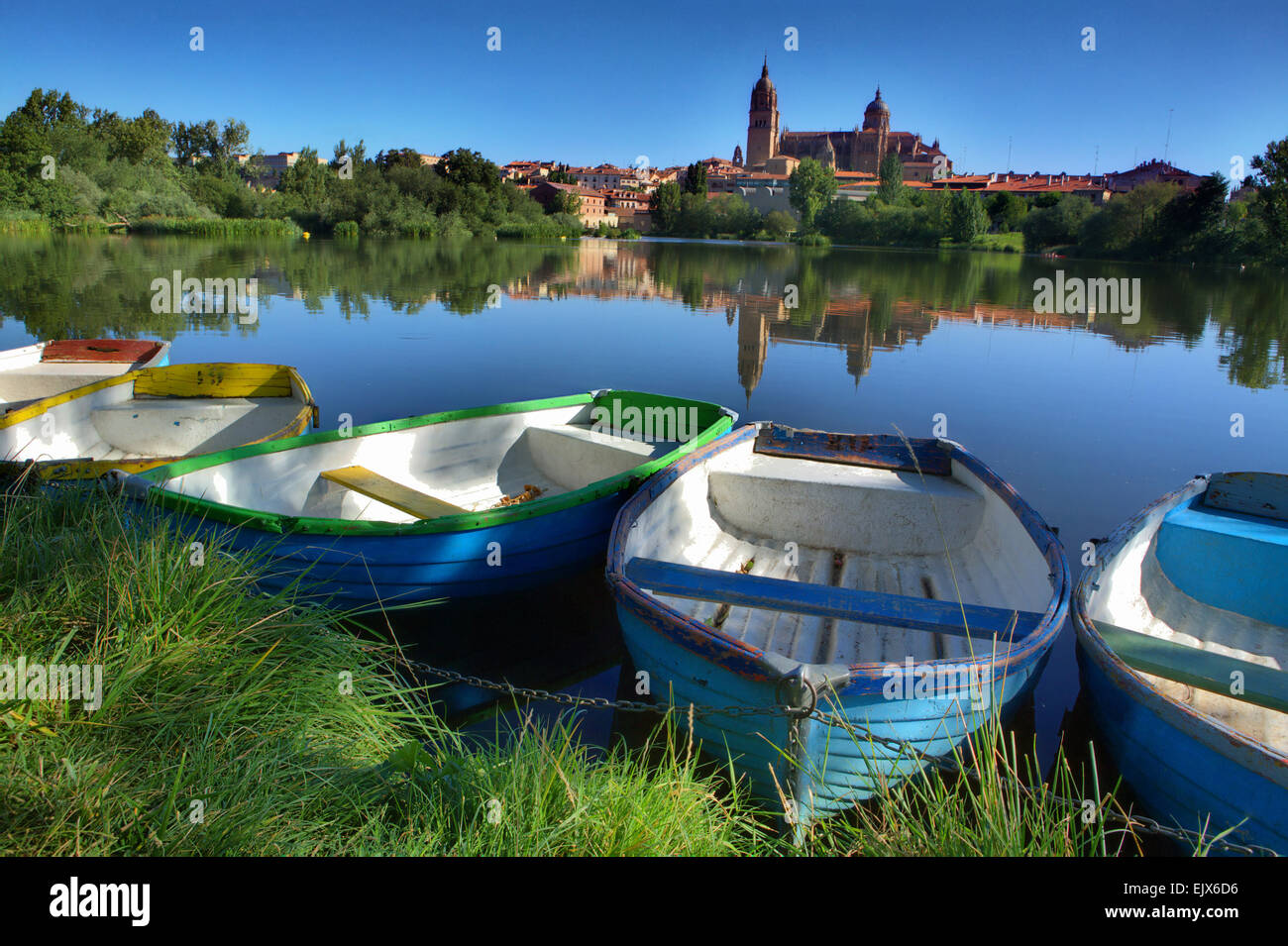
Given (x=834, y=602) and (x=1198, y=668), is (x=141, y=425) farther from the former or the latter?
(x=1198, y=668)

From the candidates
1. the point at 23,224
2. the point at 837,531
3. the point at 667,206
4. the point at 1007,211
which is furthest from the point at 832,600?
the point at 667,206

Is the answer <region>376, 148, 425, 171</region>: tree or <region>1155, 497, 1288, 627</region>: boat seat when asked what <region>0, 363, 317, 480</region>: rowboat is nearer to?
<region>1155, 497, 1288, 627</region>: boat seat

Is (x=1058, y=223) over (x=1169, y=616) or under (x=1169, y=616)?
over

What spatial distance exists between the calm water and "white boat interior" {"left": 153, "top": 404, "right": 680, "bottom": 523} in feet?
3.33

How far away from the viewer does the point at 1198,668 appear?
314 cm

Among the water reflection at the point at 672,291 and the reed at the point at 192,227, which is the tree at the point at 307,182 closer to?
the reed at the point at 192,227

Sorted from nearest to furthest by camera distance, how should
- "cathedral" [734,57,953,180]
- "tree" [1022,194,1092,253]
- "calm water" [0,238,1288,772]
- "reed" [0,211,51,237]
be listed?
"calm water" [0,238,1288,772] < "reed" [0,211,51,237] < "tree" [1022,194,1092,253] < "cathedral" [734,57,953,180]

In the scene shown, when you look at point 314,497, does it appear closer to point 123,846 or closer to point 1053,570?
point 123,846

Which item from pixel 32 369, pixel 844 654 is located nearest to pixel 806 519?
pixel 844 654

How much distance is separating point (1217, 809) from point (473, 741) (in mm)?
2979

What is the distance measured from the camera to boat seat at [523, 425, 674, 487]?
602cm

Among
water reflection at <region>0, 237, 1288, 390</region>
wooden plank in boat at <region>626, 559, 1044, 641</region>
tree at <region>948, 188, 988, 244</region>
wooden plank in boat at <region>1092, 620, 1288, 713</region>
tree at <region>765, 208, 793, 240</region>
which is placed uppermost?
tree at <region>765, 208, 793, 240</region>

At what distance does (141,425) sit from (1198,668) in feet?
23.5

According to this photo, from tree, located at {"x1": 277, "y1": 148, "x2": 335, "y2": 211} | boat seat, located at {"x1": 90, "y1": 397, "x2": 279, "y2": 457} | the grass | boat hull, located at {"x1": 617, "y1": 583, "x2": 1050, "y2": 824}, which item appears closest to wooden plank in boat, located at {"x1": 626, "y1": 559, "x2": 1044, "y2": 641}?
boat hull, located at {"x1": 617, "y1": 583, "x2": 1050, "y2": 824}
